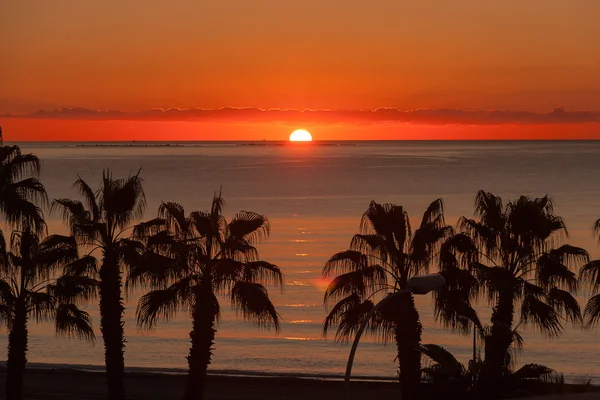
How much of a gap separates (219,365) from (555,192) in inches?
4488

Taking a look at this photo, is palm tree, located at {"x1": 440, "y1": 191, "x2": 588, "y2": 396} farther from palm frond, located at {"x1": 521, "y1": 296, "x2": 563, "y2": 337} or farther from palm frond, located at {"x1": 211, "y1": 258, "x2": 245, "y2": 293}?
palm frond, located at {"x1": 211, "y1": 258, "x2": 245, "y2": 293}

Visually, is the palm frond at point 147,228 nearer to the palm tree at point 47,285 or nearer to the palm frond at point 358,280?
the palm tree at point 47,285

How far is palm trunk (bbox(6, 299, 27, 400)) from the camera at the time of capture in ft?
97.6

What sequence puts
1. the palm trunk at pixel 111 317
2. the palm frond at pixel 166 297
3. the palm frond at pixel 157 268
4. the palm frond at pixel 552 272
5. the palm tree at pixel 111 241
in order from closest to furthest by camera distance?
the palm frond at pixel 166 297 < the palm frond at pixel 157 268 < the palm frond at pixel 552 272 < the palm tree at pixel 111 241 < the palm trunk at pixel 111 317

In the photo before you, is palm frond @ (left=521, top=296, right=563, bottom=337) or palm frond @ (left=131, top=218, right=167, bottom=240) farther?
palm frond @ (left=131, top=218, right=167, bottom=240)

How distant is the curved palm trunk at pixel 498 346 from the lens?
976 inches

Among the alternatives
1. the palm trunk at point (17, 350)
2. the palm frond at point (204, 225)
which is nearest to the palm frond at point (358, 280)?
the palm frond at point (204, 225)

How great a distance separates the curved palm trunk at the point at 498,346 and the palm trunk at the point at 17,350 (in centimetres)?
1395

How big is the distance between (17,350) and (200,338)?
19.6 feet

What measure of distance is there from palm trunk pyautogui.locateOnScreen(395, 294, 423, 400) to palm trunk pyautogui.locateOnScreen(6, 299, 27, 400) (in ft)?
37.5

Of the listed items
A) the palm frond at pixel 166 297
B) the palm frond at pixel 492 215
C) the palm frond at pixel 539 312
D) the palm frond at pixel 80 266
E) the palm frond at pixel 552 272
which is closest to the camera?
the palm frond at pixel 166 297

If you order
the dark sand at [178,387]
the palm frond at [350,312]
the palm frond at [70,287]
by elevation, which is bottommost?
the dark sand at [178,387]

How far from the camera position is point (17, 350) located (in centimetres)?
3041

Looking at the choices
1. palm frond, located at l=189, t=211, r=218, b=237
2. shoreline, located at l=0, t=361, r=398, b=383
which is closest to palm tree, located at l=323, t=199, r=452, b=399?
palm frond, located at l=189, t=211, r=218, b=237
